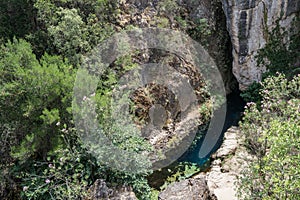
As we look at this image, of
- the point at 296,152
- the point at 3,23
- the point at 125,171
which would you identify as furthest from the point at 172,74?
the point at 296,152

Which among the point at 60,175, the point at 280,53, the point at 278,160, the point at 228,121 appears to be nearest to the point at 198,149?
the point at 228,121

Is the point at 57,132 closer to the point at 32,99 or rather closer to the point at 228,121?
the point at 32,99

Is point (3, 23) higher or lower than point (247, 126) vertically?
higher

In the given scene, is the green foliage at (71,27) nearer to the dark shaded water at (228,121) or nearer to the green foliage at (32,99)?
the green foliage at (32,99)

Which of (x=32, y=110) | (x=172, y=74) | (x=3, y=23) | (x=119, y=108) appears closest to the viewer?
(x=32, y=110)

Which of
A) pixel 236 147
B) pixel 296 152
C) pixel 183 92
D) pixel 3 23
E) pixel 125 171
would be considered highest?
pixel 3 23

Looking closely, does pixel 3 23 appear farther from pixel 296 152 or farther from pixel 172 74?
→ pixel 296 152

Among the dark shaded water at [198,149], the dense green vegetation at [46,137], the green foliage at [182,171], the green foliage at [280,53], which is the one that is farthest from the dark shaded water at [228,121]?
the dense green vegetation at [46,137]
